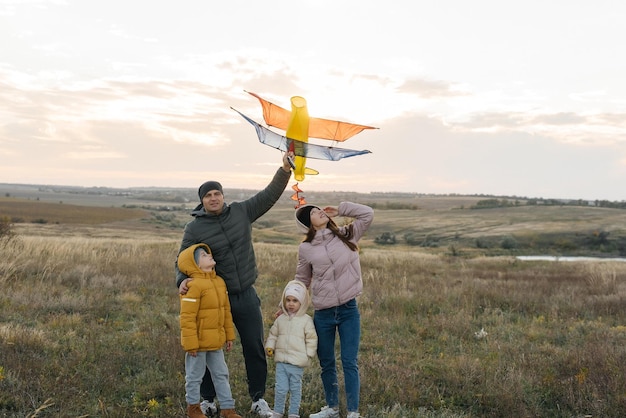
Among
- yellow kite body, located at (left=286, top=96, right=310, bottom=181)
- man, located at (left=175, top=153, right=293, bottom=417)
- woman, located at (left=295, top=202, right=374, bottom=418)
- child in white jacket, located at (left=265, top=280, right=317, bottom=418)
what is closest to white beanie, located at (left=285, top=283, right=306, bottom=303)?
child in white jacket, located at (left=265, top=280, right=317, bottom=418)

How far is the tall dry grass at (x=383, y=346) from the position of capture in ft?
16.1

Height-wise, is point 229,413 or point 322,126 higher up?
point 322,126

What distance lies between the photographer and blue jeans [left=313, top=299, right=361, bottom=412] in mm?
4484

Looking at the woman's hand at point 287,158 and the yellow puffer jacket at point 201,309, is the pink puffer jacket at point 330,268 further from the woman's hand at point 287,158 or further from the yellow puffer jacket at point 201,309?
the yellow puffer jacket at point 201,309

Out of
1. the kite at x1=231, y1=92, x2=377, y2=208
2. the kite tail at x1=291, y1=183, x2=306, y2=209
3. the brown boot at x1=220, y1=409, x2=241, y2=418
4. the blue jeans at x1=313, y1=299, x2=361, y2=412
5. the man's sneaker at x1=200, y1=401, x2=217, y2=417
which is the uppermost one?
the kite at x1=231, y1=92, x2=377, y2=208

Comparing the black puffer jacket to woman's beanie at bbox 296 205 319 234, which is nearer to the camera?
the black puffer jacket

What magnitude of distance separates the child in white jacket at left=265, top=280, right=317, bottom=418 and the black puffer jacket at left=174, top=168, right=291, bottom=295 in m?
0.48

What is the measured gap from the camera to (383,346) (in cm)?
709

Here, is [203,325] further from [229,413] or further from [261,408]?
[261,408]

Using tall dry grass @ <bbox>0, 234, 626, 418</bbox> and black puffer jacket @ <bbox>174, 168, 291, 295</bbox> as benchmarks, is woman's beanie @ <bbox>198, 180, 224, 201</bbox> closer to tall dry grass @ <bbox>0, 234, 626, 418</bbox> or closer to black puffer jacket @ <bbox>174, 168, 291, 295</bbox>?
black puffer jacket @ <bbox>174, 168, 291, 295</bbox>

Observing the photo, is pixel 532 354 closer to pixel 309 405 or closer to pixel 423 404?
pixel 423 404

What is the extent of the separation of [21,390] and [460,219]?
242 ft

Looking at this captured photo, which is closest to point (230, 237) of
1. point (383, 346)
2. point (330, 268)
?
point (330, 268)

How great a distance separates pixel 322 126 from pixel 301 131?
20cm
